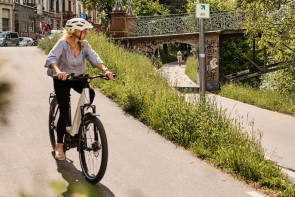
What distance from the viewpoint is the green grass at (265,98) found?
21427 mm

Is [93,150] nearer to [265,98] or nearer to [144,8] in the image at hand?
[265,98]

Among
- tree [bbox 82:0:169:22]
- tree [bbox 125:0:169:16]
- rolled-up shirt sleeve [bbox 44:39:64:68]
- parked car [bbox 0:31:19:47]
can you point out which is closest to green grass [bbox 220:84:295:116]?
tree [bbox 82:0:169:22]

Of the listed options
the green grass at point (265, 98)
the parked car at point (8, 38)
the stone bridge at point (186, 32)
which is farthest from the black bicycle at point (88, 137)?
the parked car at point (8, 38)

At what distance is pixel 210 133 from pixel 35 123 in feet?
10.7

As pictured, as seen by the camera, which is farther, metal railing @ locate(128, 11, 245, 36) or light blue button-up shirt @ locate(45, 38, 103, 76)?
Result: metal railing @ locate(128, 11, 245, 36)

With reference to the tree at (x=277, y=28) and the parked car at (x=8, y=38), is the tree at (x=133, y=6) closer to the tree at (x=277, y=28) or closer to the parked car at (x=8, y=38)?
the parked car at (x=8, y=38)

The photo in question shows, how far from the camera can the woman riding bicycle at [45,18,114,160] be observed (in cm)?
420

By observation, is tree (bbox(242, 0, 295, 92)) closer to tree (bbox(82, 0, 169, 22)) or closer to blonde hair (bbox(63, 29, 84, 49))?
tree (bbox(82, 0, 169, 22))

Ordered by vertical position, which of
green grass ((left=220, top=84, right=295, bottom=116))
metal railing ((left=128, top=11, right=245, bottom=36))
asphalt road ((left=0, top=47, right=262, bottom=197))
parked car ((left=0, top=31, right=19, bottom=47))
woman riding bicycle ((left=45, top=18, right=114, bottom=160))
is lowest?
green grass ((left=220, top=84, right=295, bottom=116))

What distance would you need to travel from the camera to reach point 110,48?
573 inches

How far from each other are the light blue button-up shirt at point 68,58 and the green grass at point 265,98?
58.7 feet

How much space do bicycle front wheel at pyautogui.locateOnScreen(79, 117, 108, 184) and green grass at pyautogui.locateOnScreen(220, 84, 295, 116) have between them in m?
18.0

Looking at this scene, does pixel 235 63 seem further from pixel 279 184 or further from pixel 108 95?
pixel 279 184

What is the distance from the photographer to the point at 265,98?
23234mm
